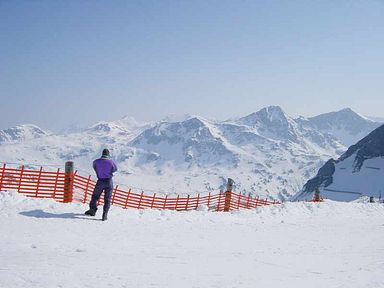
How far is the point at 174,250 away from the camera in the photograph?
31.0ft

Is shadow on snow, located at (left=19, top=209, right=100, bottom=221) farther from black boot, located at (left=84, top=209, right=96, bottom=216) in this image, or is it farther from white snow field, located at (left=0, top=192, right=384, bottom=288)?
black boot, located at (left=84, top=209, right=96, bottom=216)

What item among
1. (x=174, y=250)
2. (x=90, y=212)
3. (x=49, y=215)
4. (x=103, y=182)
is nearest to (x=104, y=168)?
Result: (x=103, y=182)

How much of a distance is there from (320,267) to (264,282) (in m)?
1.93

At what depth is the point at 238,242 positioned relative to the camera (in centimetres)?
1108

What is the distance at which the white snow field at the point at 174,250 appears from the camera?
7.09 m

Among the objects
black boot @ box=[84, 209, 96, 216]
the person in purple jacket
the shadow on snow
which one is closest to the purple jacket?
the person in purple jacket

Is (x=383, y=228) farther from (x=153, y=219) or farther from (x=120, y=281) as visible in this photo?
(x=120, y=281)

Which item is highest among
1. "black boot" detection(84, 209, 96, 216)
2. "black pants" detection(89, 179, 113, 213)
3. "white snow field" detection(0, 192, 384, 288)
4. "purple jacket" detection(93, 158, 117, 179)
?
"purple jacket" detection(93, 158, 117, 179)

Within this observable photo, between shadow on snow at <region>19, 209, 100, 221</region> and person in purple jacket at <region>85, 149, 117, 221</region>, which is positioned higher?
person in purple jacket at <region>85, 149, 117, 221</region>

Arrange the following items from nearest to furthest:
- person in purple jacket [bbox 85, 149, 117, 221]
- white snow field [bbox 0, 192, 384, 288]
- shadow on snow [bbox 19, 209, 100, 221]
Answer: white snow field [bbox 0, 192, 384, 288]
shadow on snow [bbox 19, 209, 100, 221]
person in purple jacket [bbox 85, 149, 117, 221]

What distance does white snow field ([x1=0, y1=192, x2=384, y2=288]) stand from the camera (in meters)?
7.09

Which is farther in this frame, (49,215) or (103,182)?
(103,182)

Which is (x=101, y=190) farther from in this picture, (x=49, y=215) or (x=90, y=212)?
(x=49, y=215)

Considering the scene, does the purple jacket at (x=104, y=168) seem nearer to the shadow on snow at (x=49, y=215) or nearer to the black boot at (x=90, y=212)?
the black boot at (x=90, y=212)
